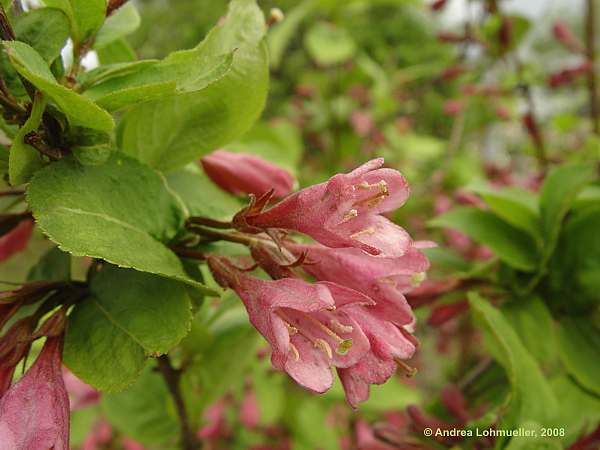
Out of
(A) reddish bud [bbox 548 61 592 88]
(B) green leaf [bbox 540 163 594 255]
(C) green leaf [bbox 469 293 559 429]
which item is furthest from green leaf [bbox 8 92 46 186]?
(A) reddish bud [bbox 548 61 592 88]

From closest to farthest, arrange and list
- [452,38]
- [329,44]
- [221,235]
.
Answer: [221,235] → [452,38] → [329,44]

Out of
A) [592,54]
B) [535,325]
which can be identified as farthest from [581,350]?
[592,54]

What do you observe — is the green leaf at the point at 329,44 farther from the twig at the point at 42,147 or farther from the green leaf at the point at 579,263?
the twig at the point at 42,147

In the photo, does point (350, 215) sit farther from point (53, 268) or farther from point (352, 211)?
point (53, 268)

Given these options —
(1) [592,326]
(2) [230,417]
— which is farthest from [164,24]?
(1) [592,326]

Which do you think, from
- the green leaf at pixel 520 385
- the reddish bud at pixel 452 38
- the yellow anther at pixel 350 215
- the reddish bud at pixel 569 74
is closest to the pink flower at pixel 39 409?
the yellow anther at pixel 350 215

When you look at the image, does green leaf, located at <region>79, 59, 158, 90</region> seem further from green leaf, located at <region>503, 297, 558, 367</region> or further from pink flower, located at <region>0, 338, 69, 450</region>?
green leaf, located at <region>503, 297, 558, 367</region>
